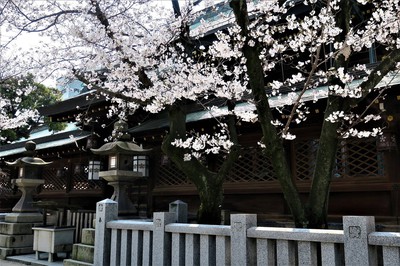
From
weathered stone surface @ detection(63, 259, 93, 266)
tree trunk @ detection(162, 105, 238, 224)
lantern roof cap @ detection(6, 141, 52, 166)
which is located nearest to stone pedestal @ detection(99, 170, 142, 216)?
weathered stone surface @ detection(63, 259, 93, 266)

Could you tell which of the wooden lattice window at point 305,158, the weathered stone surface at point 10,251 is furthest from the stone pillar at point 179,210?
the weathered stone surface at point 10,251

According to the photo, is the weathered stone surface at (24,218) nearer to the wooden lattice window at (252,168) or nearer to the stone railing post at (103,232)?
the stone railing post at (103,232)

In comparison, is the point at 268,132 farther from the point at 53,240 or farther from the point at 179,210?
the point at 53,240

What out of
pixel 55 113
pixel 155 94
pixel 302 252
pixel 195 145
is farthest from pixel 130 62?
pixel 55 113

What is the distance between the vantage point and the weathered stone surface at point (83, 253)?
7480mm

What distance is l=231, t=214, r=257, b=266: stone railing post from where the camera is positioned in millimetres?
5082

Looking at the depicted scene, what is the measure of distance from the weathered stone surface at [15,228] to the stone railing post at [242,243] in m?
7.73

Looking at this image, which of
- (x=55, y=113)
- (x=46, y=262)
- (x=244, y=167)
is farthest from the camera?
(x=55, y=113)

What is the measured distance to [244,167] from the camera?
991 cm

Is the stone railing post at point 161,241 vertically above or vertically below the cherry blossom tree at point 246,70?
below

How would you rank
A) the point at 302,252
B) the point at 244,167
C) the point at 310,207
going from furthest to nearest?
the point at 244,167 → the point at 310,207 → the point at 302,252

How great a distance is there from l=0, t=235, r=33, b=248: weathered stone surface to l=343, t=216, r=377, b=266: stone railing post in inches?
362

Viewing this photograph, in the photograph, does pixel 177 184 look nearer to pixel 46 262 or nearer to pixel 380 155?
pixel 46 262

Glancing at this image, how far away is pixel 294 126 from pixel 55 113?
8874 millimetres
